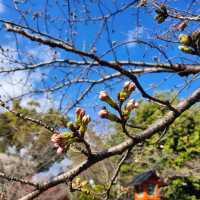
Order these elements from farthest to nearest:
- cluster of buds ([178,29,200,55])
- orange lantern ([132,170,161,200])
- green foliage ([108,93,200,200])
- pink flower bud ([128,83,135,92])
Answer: green foliage ([108,93,200,200]) < orange lantern ([132,170,161,200]) < cluster of buds ([178,29,200,55]) < pink flower bud ([128,83,135,92])

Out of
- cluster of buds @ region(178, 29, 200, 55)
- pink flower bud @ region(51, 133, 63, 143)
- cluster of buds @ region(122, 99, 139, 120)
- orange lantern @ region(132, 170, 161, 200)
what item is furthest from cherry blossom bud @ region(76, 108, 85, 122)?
orange lantern @ region(132, 170, 161, 200)

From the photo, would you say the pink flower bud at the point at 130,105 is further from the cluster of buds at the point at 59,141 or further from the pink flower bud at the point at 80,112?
the cluster of buds at the point at 59,141

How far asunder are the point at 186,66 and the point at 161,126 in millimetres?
606

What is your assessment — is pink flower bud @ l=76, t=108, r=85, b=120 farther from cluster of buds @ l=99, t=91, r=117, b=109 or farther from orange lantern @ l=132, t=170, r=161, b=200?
orange lantern @ l=132, t=170, r=161, b=200

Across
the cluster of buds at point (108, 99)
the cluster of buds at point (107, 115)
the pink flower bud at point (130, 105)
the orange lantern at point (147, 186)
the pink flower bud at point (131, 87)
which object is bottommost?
the cluster of buds at point (107, 115)

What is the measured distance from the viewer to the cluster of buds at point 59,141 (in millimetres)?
2281

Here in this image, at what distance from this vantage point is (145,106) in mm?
20344

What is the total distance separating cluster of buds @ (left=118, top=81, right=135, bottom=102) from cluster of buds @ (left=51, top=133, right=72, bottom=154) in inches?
12.6

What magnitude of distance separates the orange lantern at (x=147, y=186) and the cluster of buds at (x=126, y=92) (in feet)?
43.0

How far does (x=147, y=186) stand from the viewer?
1551cm

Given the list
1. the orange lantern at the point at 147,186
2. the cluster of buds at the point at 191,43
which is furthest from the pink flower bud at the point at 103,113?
the orange lantern at the point at 147,186

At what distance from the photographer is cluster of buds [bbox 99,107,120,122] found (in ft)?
7.67

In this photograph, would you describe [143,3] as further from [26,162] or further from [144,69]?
[26,162]

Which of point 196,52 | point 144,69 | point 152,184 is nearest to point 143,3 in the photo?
point 144,69
